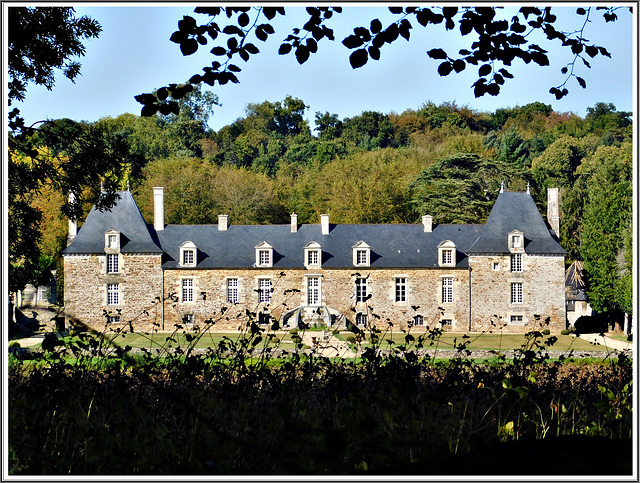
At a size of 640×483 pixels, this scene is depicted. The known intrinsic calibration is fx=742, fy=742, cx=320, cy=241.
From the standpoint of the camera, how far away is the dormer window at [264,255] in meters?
36.2

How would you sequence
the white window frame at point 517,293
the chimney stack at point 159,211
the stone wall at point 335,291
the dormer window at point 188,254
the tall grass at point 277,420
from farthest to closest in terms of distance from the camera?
the chimney stack at point 159,211, the dormer window at point 188,254, the white window frame at point 517,293, the stone wall at point 335,291, the tall grass at point 277,420

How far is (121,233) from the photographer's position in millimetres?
36812

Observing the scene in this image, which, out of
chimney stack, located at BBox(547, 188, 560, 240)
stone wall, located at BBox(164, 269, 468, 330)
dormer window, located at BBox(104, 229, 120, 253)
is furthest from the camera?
chimney stack, located at BBox(547, 188, 560, 240)

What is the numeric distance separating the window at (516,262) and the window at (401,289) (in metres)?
5.30

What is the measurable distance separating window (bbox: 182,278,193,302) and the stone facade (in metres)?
0.05

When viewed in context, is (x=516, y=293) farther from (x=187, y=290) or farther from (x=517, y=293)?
(x=187, y=290)

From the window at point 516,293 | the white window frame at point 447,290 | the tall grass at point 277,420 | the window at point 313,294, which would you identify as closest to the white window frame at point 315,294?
the window at point 313,294

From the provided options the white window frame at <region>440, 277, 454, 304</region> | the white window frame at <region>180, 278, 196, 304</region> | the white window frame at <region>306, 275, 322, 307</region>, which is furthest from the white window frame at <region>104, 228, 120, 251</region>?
the white window frame at <region>440, 277, 454, 304</region>

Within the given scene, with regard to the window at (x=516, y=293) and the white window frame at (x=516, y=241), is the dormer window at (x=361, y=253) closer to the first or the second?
the white window frame at (x=516, y=241)

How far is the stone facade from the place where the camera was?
35656mm

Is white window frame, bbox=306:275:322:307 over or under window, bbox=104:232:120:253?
under

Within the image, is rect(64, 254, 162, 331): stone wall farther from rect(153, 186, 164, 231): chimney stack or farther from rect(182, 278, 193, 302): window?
rect(153, 186, 164, 231): chimney stack

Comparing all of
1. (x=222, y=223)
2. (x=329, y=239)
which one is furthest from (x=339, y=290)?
(x=222, y=223)

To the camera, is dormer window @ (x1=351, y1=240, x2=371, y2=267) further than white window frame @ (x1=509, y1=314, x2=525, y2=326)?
Yes
